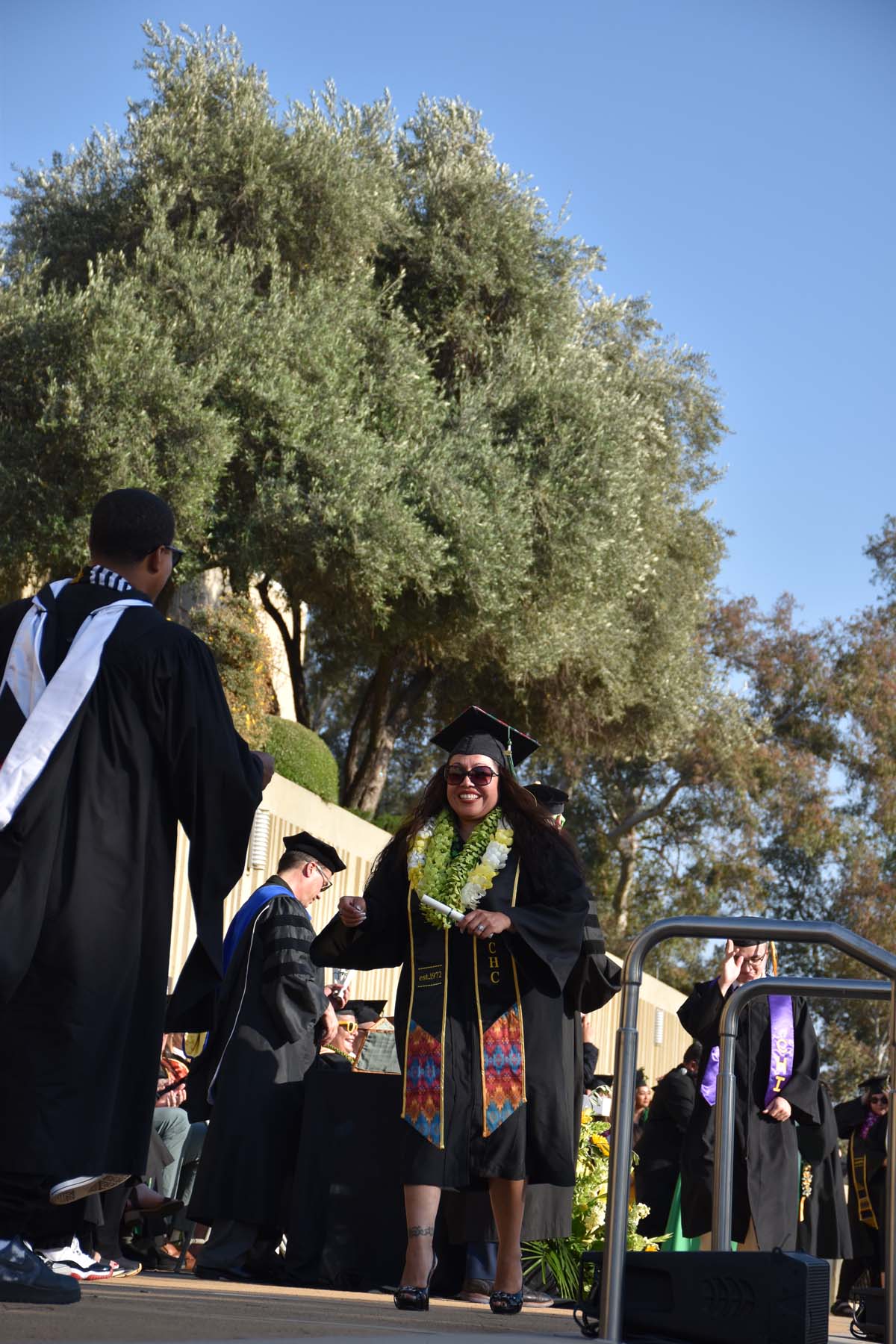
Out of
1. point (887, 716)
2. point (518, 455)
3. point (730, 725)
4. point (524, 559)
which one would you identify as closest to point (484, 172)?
point (518, 455)

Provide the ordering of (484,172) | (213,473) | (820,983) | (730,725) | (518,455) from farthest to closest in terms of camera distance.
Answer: (730,725) → (484,172) → (518,455) → (213,473) → (820,983)

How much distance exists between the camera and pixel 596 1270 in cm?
435

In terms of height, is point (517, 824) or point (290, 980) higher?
point (517, 824)

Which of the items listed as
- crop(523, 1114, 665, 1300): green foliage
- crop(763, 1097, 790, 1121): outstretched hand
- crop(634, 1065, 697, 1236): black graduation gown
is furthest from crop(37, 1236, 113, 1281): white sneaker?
crop(634, 1065, 697, 1236): black graduation gown

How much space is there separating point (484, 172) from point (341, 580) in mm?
6577

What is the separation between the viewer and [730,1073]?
196 inches

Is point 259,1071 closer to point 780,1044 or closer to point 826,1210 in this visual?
point 780,1044

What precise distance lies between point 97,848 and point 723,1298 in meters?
2.04

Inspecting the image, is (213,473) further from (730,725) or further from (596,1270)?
(730,725)

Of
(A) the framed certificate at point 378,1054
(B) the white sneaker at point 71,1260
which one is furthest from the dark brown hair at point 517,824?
(A) the framed certificate at point 378,1054

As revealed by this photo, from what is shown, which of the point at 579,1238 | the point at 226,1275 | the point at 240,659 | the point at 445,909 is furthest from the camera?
the point at 240,659

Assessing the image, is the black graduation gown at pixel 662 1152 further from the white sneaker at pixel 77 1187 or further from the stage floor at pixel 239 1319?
the white sneaker at pixel 77 1187

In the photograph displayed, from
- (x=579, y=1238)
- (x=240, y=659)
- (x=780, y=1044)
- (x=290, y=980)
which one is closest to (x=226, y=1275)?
(x=290, y=980)

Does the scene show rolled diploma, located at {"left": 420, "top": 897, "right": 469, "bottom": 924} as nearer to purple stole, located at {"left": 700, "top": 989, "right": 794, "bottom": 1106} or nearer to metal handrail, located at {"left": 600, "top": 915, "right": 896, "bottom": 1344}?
metal handrail, located at {"left": 600, "top": 915, "right": 896, "bottom": 1344}
